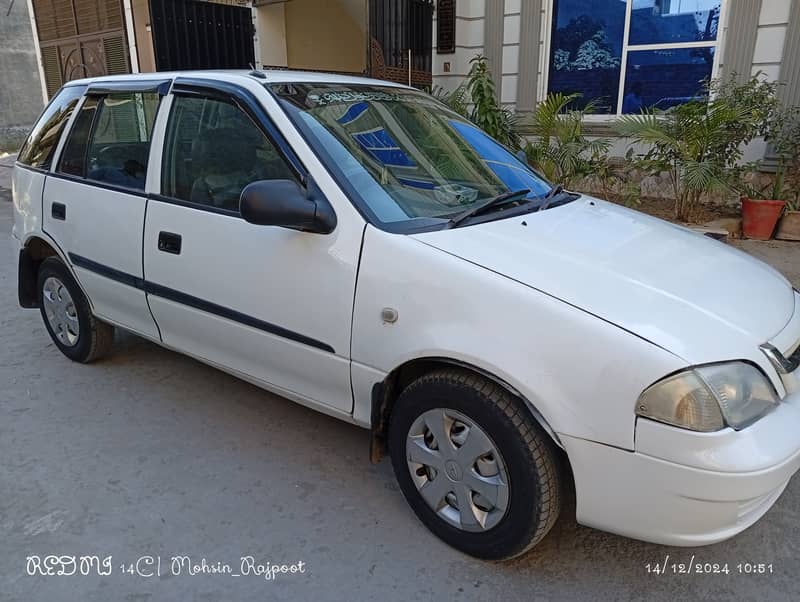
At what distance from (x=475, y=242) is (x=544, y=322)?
0.48 meters

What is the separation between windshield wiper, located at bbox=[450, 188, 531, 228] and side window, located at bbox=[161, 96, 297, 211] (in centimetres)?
75

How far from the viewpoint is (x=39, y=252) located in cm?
420

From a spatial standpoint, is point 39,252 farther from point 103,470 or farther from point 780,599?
point 780,599

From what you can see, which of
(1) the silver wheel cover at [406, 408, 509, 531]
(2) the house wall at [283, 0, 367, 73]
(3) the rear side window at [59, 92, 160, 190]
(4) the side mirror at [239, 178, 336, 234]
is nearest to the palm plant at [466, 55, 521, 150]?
(2) the house wall at [283, 0, 367, 73]

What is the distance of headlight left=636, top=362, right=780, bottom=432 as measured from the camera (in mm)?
1868

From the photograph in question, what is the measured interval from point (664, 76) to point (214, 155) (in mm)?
6690

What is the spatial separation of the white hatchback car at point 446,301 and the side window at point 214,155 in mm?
11

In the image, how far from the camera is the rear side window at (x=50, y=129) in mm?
3916

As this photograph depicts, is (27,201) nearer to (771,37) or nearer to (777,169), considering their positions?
(777,169)

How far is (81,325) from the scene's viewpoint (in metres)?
4.00

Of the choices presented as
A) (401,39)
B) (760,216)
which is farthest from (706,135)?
(401,39)


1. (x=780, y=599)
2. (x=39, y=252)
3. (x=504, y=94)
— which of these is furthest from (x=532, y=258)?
(x=504, y=94)

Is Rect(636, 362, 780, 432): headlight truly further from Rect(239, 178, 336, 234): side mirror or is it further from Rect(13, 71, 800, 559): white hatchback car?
Rect(239, 178, 336, 234): side mirror

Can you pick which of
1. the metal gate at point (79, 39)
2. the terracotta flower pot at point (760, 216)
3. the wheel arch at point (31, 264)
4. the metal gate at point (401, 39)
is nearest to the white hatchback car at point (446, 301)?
the wheel arch at point (31, 264)
